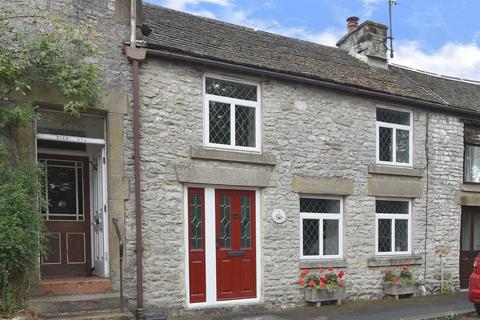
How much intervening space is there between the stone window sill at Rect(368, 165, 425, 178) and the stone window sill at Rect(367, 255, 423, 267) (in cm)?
195

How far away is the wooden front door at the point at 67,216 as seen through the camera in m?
8.22

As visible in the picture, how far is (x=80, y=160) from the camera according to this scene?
853 cm

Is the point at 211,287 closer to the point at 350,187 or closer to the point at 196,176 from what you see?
the point at 196,176

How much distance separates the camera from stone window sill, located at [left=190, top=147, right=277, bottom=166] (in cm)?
851

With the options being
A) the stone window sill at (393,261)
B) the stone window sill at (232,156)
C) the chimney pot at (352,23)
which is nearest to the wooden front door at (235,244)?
the stone window sill at (232,156)

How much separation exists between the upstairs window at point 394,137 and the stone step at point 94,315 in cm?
675

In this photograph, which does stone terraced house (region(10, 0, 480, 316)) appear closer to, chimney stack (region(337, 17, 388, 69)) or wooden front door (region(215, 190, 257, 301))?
wooden front door (region(215, 190, 257, 301))

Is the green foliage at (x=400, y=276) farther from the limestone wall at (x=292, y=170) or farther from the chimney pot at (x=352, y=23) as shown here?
the chimney pot at (x=352, y=23)

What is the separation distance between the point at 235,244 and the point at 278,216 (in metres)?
1.05

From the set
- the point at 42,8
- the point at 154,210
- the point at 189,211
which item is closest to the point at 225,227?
the point at 189,211

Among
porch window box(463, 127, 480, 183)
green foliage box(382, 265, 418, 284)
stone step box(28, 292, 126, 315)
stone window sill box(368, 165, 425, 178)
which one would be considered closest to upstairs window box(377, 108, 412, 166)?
stone window sill box(368, 165, 425, 178)

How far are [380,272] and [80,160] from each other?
7.00 m

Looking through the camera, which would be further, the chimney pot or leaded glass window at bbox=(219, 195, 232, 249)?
the chimney pot

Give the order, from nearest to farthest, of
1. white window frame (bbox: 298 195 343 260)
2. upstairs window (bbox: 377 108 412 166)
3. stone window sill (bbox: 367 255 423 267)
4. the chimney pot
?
white window frame (bbox: 298 195 343 260)
stone window sill (bbox: 367 255 423 267)
upstairs window (bbox: 377 108 412 166)
the chimney pot
